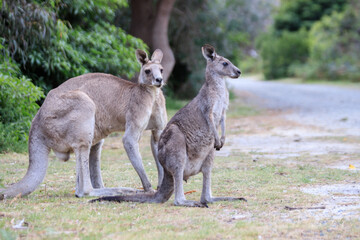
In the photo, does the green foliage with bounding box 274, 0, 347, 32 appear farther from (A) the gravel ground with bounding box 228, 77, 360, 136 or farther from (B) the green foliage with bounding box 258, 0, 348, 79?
(A) the gravel ground with bounding box 228, 77, 360, 136

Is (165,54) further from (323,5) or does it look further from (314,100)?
(323,5)

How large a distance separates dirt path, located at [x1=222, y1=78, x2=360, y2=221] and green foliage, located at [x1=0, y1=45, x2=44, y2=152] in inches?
127

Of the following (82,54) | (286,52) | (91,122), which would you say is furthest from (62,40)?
(286,52)

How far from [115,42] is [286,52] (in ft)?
90.3

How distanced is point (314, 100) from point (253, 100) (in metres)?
2.54

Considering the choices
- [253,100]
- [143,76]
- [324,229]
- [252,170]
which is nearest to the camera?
[324,229]

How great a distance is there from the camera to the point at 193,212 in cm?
454

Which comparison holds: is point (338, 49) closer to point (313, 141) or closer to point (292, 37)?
point (292, 37)

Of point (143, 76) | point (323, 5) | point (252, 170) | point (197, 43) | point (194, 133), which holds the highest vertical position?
point (323, 5)

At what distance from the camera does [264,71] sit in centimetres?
3994

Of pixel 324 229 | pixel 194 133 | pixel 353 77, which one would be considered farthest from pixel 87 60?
pixel 353 77

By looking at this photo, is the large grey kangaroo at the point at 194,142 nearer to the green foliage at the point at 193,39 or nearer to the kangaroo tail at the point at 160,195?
the kangaroo tail at the point at 160,195

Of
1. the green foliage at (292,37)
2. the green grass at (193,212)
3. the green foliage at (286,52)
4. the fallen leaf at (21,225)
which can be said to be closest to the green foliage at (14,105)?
the green grass at (193,212)

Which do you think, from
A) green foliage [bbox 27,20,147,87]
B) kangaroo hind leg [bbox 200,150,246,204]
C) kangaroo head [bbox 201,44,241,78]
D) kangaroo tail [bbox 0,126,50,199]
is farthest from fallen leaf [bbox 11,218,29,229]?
green foliage [bbox 27,20,147,87]
